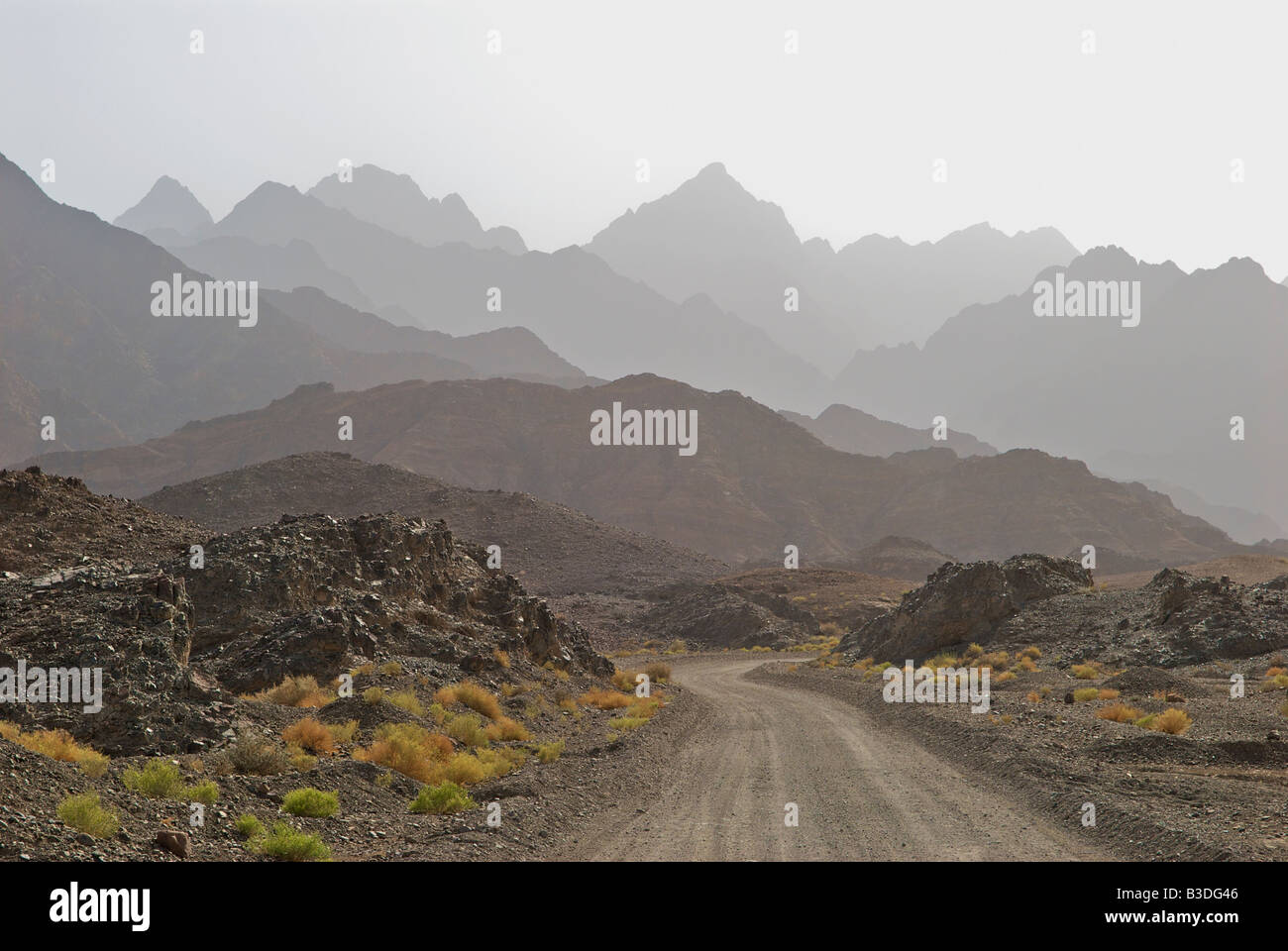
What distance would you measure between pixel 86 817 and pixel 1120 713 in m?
20.8

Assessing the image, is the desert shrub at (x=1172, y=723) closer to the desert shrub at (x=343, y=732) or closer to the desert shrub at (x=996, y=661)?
the desert shrub at (x=996, y=661)

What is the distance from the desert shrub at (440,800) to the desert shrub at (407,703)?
5.49 meters

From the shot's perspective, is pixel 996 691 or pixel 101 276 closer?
pixel 996 691

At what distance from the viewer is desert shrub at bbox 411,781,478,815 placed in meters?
13.1

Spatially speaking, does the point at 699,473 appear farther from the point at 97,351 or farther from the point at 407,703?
the point at 97,351

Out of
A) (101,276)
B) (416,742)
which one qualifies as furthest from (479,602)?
(101,276)

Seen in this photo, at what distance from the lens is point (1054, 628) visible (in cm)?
3697

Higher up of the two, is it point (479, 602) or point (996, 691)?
Answer: point (479, 602)

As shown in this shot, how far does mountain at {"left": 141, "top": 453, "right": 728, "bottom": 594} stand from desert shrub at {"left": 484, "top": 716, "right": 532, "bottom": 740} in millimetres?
61989

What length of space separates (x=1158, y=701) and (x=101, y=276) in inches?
8837

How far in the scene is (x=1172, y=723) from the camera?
18.7 meters

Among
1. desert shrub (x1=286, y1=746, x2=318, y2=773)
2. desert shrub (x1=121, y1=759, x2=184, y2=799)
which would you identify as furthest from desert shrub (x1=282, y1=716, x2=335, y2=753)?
desert shrub (x1=121, y1=759, x2=184, y2=799)

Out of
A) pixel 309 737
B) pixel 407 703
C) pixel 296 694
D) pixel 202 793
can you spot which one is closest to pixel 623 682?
pixel 407 703
